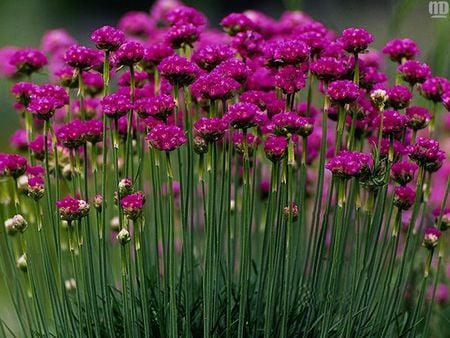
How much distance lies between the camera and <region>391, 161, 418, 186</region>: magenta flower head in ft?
7.60

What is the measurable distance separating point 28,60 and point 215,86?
906 millimetres

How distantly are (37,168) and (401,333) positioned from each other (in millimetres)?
1198

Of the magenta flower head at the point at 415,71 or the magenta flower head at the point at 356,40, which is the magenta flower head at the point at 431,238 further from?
the magenta flower head at the point at 356,40

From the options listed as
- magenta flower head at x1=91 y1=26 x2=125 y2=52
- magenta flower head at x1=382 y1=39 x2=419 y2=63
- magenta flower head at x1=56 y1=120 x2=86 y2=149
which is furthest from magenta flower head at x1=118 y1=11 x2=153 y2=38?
magenta flower head at x1=56 y1=120 x2=86 y2=149

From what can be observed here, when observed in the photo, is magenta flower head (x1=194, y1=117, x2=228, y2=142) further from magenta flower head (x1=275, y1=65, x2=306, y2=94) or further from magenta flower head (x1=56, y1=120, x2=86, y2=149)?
magenta flower head (x1=56, y1=120, x2=86, y2=149)

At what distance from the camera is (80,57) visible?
233 centimetres

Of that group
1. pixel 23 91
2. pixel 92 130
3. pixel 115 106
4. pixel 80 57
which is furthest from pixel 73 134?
pixel 23 91

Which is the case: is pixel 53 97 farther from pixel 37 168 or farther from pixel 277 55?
pixel 277 55

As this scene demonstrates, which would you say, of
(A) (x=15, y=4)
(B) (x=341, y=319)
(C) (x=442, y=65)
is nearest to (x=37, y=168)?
(B) (x=341, y=319)

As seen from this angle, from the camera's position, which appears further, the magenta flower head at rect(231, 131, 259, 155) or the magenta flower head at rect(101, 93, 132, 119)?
the magenta flower head at rect(231, 131, 259, 155)

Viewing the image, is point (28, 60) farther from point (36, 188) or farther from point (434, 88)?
point (434, 88)

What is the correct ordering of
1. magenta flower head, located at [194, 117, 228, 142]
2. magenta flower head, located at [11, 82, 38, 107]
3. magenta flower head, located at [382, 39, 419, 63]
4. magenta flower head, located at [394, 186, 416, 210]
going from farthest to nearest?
1. magenta flower head, located at [382, 39, 419, 63]
2. magenta flower head, located at [11, 82, 38, 107]
3. magenta flower head, located at [394, 186, 416, 210]
4. magenta flower head, located at [194, 117, 228, 142]

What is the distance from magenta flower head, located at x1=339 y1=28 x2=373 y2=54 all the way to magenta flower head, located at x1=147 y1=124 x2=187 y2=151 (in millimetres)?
622

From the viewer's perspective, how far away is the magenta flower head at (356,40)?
2314 mm
